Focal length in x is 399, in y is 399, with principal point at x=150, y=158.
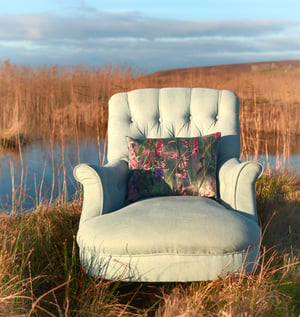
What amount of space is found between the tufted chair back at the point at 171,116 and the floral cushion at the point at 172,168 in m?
0.25

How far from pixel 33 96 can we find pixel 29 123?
0.48 meters

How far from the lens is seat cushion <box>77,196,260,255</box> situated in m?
1.70

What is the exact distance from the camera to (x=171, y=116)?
8.68 ft

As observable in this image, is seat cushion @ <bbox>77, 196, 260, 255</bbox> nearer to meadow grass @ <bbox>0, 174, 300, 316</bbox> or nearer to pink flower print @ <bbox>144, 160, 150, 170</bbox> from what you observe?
meadow grass @ <bbox>0, 174, 300, 316</bbox>

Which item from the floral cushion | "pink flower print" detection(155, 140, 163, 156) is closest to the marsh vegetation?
the floral cushion

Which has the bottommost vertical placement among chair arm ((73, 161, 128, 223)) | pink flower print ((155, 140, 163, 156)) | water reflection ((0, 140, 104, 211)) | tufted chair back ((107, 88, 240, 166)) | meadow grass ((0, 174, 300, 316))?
meadow grass ((0, 174, 300, 316))

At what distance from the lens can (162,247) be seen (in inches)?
67.1

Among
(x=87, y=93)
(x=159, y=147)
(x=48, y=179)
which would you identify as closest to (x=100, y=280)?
(x=159, y=147)

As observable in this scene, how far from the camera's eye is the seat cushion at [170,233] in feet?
5.59

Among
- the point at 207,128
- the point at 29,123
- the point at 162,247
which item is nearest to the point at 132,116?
the point at 207,128

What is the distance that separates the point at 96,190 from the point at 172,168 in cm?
49

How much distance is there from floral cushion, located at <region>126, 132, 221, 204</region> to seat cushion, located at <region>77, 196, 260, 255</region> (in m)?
0.39

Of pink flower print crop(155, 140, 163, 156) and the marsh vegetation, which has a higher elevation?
pink flower print crop(155, 140, 163, 156)

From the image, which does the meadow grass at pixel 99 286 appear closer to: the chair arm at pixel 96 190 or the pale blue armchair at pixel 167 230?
the pale blue armchair at pixel 167 230
